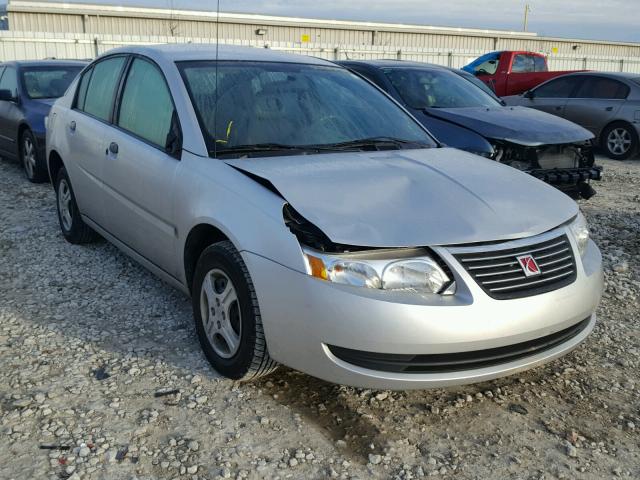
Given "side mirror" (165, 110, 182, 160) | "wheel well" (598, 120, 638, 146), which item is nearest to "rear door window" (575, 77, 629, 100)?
"wheel well" (598, 120, 638, 146)

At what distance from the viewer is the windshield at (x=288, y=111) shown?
3.73 meters

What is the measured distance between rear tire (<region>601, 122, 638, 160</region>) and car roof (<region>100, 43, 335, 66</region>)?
25.5 ft

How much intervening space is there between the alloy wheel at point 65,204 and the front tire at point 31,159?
2424mm

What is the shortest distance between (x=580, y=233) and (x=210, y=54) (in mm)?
2433

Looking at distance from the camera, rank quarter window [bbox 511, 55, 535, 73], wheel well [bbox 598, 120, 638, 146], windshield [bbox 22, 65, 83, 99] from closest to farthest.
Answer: windshield [bbox 22, 65, 83, 99]
wheel well [bbox 598, 120, 638, 146]
quarter window [bbox 511, 55, 535, 73]

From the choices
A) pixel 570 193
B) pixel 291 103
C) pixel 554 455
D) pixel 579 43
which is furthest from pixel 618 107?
pixel 579 43

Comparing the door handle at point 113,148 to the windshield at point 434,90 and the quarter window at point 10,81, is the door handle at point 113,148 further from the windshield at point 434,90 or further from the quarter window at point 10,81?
the quarter window at point 10,81

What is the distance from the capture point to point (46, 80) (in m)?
8.63

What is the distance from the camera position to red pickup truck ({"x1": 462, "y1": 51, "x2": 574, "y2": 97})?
52.9 feet

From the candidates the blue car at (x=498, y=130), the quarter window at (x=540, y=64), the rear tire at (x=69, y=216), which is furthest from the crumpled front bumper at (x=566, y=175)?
the quarter window at (x=540, y=64)

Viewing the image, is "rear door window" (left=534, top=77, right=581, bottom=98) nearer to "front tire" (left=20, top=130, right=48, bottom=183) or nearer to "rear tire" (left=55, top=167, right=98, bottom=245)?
"front tire" (left=20, top=130, right=48, bottom=183)

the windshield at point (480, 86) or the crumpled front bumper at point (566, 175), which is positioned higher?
the windshield at point (480, 86)

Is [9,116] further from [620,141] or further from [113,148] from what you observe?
[620,141]

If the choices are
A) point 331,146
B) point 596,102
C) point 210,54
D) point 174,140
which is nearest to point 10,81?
point 210,54
